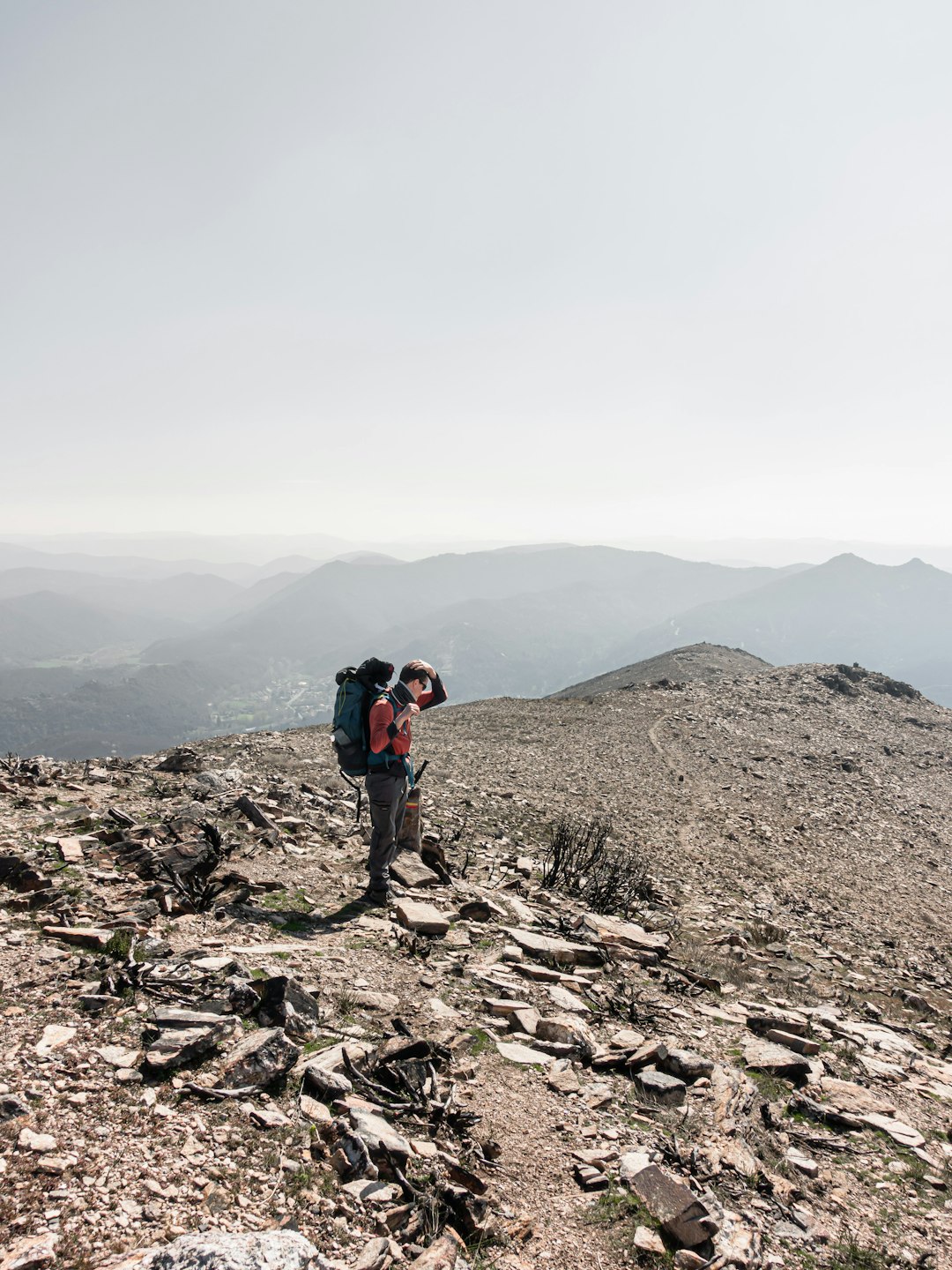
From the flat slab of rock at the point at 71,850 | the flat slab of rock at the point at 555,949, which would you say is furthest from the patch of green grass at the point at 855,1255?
the flat slab of rock at the point at 71,850

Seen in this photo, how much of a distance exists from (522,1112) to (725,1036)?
2.89 meters

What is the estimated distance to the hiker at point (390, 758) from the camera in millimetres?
7387

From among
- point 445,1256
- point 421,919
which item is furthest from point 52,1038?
point 421,919

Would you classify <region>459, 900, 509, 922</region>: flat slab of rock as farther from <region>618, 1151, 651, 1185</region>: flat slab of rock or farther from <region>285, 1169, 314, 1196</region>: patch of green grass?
<region>285, 1169, 314, 1196</region>: patch of green grass

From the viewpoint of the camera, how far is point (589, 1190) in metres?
3.68

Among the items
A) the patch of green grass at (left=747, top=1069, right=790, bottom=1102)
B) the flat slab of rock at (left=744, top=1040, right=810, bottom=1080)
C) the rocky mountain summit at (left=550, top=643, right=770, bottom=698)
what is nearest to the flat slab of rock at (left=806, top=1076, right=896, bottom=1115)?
the flat slab of rock at (left=744, top=1040, right=810, bottom=1080)

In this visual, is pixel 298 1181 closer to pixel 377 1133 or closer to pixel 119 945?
pixel 377 1133

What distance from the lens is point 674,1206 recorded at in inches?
140

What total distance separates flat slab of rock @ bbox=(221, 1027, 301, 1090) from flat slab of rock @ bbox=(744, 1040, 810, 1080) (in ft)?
13.4

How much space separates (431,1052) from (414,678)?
397 cm

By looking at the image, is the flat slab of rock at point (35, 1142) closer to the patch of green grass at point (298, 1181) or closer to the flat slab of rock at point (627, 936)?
the patch of green grass at point (298, 1181)

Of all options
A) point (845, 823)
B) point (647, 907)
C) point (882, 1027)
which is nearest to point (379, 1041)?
point (882, 1027)

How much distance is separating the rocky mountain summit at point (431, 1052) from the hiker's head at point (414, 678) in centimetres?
262

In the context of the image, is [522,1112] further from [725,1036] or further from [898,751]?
[898,751]
